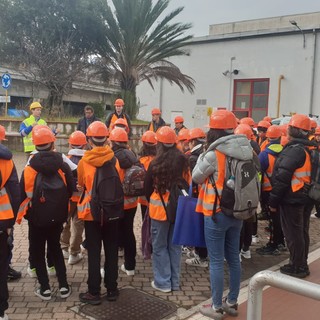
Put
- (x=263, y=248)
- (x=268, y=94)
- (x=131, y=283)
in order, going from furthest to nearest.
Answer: (x=268, y=94), (x=263, y=248), (x=131, y=283)

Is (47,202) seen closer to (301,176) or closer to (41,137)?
(41,137)

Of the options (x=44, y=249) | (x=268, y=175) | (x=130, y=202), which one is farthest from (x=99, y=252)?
(x=268, y=175)

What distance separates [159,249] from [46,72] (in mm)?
19348

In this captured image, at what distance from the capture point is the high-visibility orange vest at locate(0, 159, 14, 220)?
3.77 metres

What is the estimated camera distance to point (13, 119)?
17.0 metres

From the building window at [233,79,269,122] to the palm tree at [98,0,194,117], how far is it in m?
5.11

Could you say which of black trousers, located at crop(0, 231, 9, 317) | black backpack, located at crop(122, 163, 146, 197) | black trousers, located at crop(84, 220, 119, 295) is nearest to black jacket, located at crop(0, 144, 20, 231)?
black trousers, located at crop(0, 231, 9, 317)

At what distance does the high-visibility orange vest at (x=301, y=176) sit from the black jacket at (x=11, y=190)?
3.15 meters

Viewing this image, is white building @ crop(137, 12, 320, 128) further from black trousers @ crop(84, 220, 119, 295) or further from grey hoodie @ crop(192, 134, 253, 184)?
grey hoodie @ crop(192, 134, 253, 184)

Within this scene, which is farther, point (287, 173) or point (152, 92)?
point (152, 92)

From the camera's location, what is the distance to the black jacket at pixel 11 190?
12.3 ft

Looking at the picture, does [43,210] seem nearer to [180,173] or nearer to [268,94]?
[180,173]

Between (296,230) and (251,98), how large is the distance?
1939 cm

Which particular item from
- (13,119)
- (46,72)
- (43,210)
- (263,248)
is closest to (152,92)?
(46,72)
